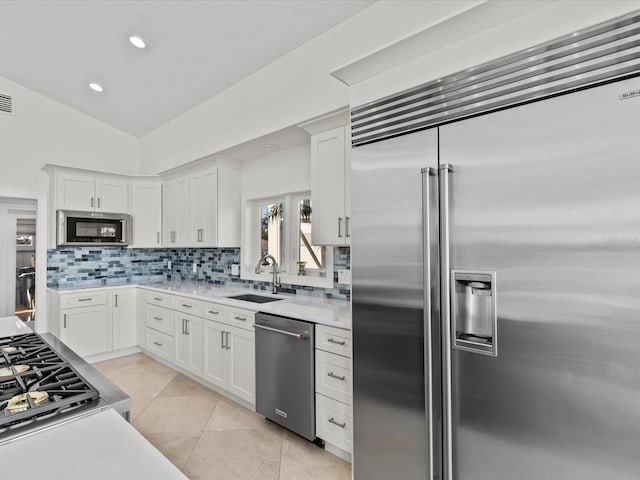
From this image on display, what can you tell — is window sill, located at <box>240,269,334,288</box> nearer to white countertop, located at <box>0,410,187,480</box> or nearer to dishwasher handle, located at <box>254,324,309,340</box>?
dishwasher handle, located at <box>254,324,309,340</box>

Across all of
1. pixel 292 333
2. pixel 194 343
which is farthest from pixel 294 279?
pixel 194 343

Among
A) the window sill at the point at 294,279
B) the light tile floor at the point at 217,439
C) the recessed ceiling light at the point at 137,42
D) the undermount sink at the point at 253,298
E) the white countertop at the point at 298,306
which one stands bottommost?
the light tile floor at the point at 217,439

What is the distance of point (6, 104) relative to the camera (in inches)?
161

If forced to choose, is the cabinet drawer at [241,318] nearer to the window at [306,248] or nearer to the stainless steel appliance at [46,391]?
the window at [306,248]

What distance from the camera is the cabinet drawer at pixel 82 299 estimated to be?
12.9 ft

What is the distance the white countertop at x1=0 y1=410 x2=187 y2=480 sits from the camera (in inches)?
26.8

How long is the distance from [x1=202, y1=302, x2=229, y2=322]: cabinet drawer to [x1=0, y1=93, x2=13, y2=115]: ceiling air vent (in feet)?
11.2

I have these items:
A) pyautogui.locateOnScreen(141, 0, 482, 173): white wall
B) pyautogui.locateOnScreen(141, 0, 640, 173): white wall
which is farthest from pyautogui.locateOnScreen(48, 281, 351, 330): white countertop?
pyautogui.locateOnScreen(141, 0, 482, 173): white wall

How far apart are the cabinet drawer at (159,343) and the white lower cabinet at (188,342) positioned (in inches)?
4.9

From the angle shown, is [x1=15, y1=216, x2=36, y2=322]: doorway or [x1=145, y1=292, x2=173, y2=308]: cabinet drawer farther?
[x1=15, y1=216, x2=36, y2=322]: doorway

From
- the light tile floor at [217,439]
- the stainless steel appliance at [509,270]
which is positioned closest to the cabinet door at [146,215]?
the light tile floor at [217,439]

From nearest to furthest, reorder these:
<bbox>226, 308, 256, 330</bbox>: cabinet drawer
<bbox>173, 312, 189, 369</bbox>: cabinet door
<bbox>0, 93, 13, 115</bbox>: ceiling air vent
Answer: <bbox>226, 308, 256, 330</bbox>: cabinet drawer, <bbox>173, 312, 189, 369</bbox>: cabinet door, <bbox>0, 93, 13, 115</bbox>: ceiling air vent

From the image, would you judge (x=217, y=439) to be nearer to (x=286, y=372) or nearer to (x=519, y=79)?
(x=286, y=372)

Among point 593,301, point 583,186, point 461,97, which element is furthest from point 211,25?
point 593,301
